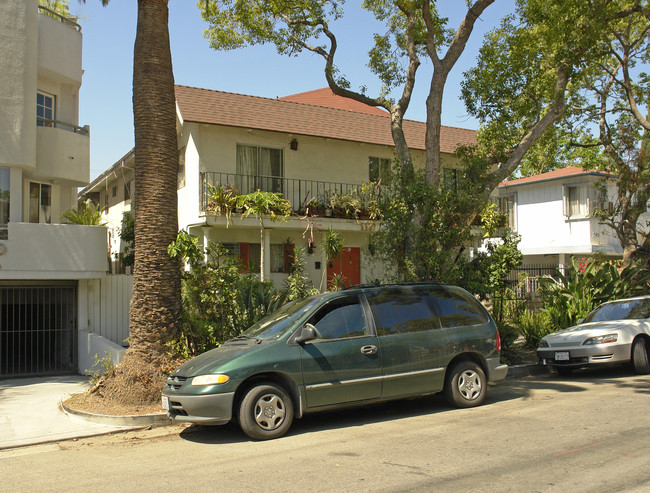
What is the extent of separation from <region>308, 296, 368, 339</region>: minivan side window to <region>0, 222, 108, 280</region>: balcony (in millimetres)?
7950

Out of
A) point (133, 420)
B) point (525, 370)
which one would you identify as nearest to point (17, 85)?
point (133, 420)

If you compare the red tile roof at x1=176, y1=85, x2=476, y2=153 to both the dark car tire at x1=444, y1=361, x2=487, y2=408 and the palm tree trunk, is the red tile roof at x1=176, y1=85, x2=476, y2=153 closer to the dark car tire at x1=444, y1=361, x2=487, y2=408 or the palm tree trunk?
the palm tree trunk

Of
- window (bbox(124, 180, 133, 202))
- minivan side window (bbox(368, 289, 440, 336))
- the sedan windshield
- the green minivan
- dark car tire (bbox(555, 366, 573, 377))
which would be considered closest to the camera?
the green minivan

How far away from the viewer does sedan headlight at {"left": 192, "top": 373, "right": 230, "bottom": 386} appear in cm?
711

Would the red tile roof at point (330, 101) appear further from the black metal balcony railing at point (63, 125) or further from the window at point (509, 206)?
the black metal balcony railing at point (63, 125)

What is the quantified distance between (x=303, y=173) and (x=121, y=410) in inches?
467

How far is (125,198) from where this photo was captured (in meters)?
23.8

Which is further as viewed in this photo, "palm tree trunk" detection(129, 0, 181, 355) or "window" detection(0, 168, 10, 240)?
"window" detection(0, 168, 10, 240)

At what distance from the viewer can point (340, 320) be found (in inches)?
319

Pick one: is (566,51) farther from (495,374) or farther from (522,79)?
(495,374)

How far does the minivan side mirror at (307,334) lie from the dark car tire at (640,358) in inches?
265

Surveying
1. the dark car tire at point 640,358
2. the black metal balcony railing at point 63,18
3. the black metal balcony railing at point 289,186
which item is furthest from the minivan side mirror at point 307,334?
the black metal balcony railing at point 63,18

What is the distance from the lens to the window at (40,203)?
1503cm

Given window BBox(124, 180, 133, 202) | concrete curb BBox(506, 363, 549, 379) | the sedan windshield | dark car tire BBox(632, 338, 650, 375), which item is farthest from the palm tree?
window BBox(124, 180, 133, 202)
